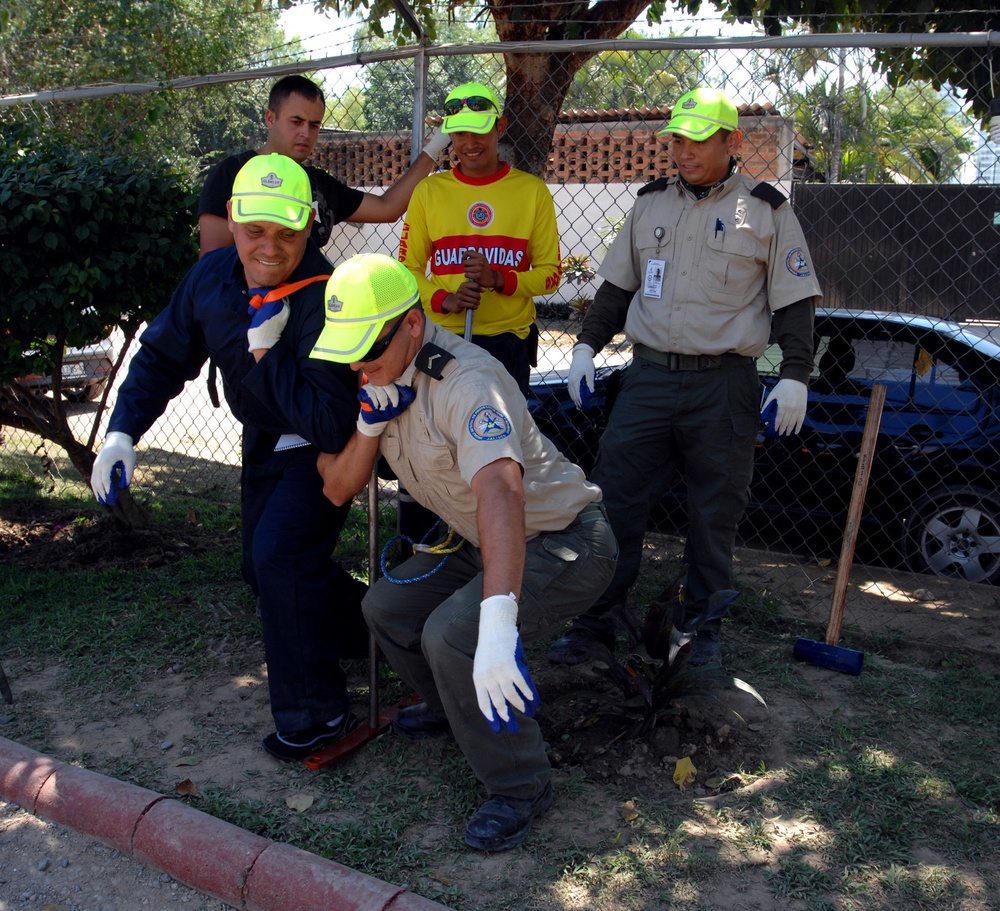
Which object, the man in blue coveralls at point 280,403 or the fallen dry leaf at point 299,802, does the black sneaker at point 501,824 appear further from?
the man in blue coveralls at point 280,403

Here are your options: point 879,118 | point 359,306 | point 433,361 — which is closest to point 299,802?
point 433,361

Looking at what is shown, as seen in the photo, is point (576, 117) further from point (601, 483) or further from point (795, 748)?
point (795, 748)

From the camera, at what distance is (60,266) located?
14.7ft

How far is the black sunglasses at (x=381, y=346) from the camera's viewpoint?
2.65 metres

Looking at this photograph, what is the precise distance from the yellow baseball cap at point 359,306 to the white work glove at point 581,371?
1.30 m

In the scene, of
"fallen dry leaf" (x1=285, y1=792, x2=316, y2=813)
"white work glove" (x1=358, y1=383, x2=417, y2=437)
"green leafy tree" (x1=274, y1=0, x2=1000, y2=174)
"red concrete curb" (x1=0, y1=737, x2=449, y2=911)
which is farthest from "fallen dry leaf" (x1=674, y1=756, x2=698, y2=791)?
"green leafy tree" (x1=274, y1=0, x2=1000, y2=174)

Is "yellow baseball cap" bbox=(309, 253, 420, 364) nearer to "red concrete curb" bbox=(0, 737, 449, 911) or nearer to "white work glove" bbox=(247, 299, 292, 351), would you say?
"white work glove" bbox=(247, 299, 292, 351)

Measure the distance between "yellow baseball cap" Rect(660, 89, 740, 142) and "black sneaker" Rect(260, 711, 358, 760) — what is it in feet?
7.82

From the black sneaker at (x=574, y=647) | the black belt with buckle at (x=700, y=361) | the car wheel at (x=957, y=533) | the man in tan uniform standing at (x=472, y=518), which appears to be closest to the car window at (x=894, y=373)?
the car wheel at (x=957, y=533)

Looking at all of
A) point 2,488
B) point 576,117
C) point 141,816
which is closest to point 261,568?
point 141,816

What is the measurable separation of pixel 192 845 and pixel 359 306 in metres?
1.57

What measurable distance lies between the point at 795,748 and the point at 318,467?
5.90 ft

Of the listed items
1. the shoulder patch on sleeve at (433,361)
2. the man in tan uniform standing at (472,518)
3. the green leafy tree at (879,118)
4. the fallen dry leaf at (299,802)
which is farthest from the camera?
the green leafy tree at (879,118)

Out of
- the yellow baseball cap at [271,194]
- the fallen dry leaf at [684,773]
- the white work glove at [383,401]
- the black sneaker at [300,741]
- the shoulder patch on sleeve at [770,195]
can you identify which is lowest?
the black sneaker at [300,741]
